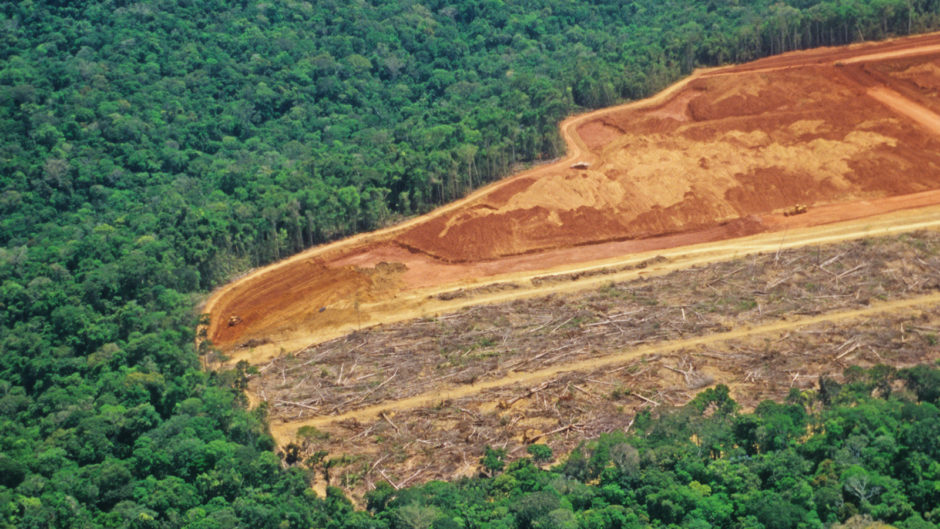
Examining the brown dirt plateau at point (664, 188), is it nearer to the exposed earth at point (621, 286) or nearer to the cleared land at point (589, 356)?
the exposed earth at point (621, 286)

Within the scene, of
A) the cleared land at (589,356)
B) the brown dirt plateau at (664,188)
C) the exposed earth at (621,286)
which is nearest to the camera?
the cleared land at (589,356)

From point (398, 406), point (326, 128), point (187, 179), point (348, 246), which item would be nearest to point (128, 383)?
point (398, 406)

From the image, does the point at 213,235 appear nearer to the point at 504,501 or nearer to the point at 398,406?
the point at 398,406

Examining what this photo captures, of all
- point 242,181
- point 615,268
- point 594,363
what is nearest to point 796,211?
point 615,268

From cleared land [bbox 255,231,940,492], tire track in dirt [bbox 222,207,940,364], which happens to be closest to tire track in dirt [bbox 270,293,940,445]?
cleared land [bbox 255,231,940,492]

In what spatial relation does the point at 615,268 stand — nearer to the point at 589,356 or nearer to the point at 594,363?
the point at 589,356

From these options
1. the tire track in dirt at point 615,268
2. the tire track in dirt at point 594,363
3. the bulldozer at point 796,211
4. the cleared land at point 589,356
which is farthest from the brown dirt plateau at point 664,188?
the tire track in dirt at point 594,363
